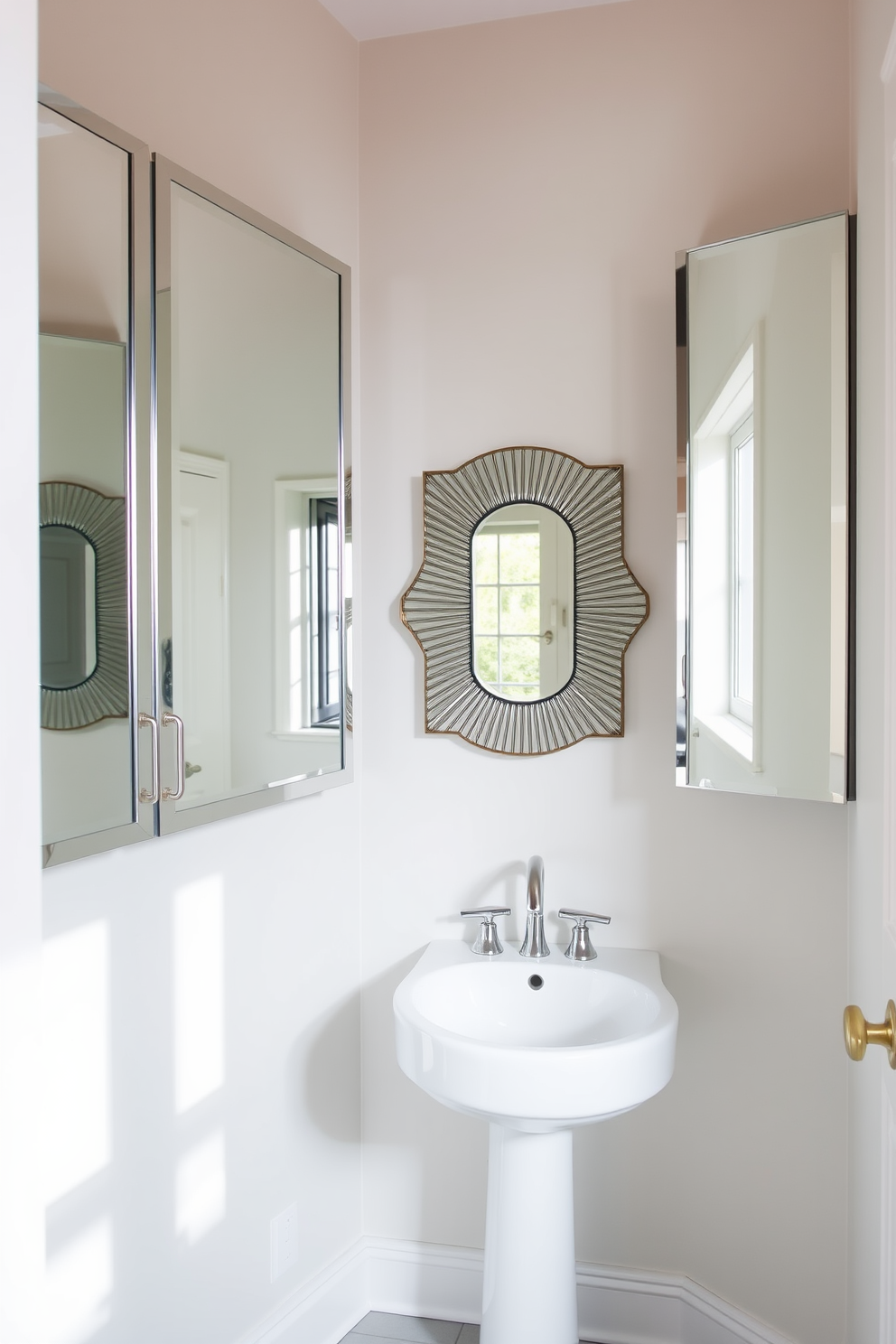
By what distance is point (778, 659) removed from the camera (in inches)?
70.6

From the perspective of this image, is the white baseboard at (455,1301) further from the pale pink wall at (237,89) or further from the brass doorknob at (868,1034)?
the pale pink wall at (237,89)

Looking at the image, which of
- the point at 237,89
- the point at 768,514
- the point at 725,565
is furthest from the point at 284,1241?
the point at 237,89

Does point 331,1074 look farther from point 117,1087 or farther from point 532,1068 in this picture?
point 117,1087

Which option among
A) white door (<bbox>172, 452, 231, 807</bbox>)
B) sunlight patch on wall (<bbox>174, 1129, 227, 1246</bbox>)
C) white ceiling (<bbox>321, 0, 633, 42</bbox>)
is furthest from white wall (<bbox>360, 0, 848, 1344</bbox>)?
white door (<bbox>172, 452, 231, 807</bbox>)

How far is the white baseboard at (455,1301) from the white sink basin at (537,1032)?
0.55 meters

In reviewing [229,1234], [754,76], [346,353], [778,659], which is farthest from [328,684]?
[754,76]

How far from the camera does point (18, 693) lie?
65 centimetres

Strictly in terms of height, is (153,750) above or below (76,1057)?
above

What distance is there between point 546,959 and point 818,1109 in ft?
1.93

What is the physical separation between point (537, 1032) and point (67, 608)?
50.5 inches

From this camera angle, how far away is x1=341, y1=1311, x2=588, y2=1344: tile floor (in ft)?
6.92

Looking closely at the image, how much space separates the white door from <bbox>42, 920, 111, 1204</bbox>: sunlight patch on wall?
0.83 feet

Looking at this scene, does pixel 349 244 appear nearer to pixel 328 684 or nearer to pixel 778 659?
pixel 328 684

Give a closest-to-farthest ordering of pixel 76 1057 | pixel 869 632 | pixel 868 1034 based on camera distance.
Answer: pixel 868 1034 < pixel 76 1057 < pixel 869 632
